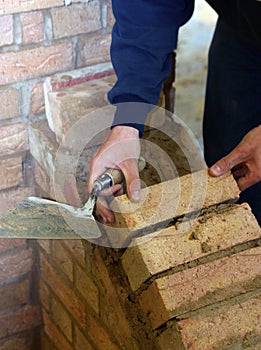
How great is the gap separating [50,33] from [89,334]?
81 cm

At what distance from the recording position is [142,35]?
150 centimetres

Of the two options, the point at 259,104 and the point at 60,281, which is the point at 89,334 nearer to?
the point at 60,281

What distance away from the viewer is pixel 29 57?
5.41 feet

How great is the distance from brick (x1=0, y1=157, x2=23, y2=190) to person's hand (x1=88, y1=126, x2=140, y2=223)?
0.45 meters

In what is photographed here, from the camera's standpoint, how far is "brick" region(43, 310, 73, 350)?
194cm

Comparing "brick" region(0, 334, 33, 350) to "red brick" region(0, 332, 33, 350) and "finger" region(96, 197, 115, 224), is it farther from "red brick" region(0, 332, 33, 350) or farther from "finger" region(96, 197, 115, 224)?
"finger" region(96, 197, 115, 224)

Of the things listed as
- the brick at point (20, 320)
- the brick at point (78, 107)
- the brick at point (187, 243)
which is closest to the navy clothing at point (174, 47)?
the brick at point (78, 107)

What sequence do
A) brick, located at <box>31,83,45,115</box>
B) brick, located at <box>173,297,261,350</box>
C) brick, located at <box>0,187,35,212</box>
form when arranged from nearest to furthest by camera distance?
brick, located at <box>173,297,261,350</box>, brick, located at <box>31,83,45,115</box>, brick, located at <box>0,187,35,212</box>

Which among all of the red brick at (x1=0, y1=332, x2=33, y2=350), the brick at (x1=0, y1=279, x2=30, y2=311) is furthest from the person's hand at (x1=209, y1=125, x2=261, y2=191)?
the red brick at (x1=0, y1=332, x2=33, y2=350)

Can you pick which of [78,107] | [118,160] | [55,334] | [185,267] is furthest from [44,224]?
[55,334]

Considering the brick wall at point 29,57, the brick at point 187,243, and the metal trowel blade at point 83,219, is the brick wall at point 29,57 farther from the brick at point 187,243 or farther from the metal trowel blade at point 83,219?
the brick at point 187,243

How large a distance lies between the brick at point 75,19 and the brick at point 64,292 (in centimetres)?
69

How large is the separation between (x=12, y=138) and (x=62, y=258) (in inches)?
14.3

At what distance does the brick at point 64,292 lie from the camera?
5.76 feet
